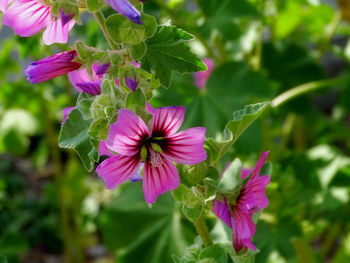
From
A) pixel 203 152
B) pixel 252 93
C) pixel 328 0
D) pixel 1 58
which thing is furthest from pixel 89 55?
pixel 328 0

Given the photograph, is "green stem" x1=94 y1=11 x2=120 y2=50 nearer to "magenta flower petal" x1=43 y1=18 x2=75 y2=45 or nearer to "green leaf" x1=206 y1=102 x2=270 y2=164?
"magenta flower petal" x1=43 y1=18 x2=75 y2=45

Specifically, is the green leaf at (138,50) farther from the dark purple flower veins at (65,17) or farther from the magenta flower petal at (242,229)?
the magenta flower petal at (242,229)

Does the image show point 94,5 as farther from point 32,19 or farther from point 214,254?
point 214,254

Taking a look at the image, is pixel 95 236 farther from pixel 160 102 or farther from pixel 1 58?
pixel 160 102

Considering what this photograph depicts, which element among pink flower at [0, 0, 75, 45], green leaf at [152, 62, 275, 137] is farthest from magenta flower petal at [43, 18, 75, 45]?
green leaf at [152, 62, 275, 137]

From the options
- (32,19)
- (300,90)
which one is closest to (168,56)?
(32,19)

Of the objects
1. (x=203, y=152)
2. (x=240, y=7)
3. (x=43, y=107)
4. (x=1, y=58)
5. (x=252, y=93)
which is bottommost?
(x=43, y=107)
